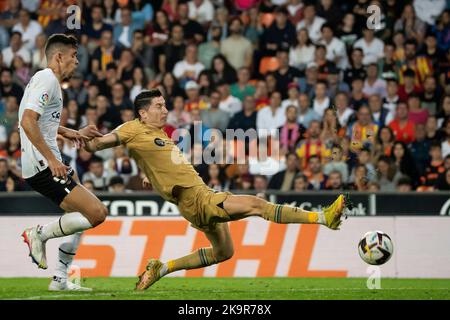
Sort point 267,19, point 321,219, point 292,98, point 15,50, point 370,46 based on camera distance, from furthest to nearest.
A: point 15,50 < point 267,19 < point 370,46 < point 292,98 < point 321,219

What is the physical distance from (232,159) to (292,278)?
2.67 meters

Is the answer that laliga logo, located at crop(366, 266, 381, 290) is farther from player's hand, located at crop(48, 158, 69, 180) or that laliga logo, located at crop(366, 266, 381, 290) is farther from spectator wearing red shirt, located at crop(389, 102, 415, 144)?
spectator wearing red shirt, located at crop(389, 102, 415, 144)

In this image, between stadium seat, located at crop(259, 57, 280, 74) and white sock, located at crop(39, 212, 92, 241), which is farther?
stadium seat, located at crop(259, 57, 280, 74)

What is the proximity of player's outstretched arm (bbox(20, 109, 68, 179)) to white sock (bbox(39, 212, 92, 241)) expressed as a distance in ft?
2.04

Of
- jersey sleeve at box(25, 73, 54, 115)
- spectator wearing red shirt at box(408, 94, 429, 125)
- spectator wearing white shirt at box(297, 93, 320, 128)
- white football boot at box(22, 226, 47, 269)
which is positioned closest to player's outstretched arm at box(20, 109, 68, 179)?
jersey sleeve at box(25, 73, 54, 115)

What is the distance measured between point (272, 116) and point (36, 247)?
762cm

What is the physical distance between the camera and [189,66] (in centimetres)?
1911

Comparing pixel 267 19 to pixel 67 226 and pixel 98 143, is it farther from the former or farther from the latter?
pixel 67 226

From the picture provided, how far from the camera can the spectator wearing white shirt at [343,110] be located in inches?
675

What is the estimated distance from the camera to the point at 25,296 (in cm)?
1052

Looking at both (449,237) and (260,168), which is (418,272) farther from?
(260,168)

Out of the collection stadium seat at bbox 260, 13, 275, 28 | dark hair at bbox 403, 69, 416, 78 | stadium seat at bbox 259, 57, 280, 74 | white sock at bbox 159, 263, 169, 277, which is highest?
stadium seat at bbox 260, 13, 275, 28

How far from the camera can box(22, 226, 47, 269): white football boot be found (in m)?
10.7

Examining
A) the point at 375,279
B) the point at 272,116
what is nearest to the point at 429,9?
the point at 272,116
